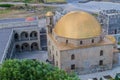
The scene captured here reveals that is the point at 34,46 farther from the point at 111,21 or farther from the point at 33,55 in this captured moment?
the point at 111,21

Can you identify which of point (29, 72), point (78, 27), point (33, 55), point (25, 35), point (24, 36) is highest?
point (78, 27)

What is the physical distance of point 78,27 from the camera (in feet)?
129

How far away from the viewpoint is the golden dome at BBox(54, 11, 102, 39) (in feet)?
128

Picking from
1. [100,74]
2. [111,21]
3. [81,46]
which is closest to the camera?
[81,46]

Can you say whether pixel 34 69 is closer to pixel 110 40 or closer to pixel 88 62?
pixel 88 62

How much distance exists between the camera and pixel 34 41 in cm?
5006

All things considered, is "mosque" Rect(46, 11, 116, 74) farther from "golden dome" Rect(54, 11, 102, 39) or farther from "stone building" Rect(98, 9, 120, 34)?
"stone building" Rect(98, 9, 120, 34)

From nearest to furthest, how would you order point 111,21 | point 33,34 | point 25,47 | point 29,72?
point 29,72, point 33,34, point 25,47, point 111,21

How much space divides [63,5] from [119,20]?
31720mm

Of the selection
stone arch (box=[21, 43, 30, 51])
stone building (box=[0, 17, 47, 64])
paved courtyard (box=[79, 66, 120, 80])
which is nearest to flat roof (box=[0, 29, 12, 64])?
stone building (box=[0, 17, 47, 64])

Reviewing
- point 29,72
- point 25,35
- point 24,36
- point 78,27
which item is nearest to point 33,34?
point 25,35

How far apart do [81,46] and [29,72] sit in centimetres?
1334

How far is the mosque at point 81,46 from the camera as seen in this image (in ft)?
128

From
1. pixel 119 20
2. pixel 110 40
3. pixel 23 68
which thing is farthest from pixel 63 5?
pixel 23 68
